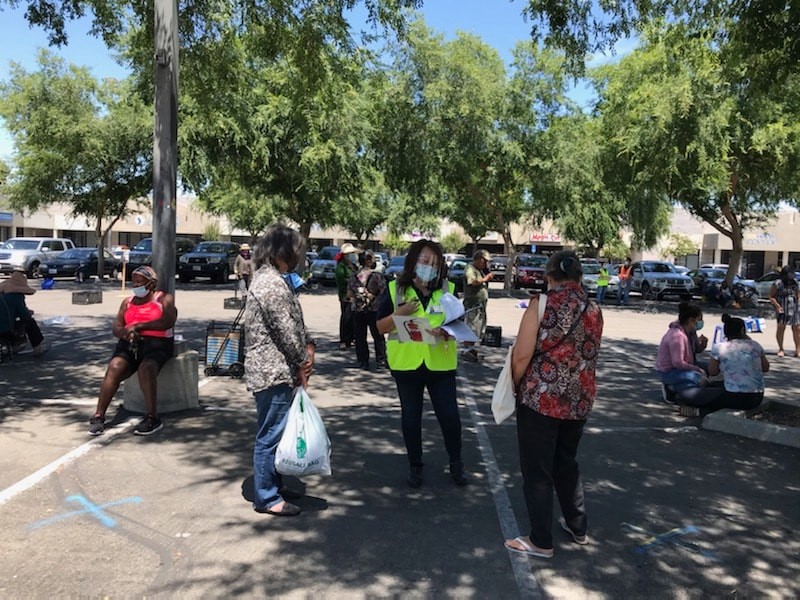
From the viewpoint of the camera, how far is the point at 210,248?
97.1ft

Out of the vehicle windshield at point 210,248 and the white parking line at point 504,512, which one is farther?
the vehicle windshield at point 210,248

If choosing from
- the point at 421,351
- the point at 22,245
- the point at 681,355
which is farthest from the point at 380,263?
the point at 421,351

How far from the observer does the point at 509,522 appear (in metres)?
4.38

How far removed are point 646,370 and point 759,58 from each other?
15.2 feet

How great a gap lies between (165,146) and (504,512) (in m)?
4.79

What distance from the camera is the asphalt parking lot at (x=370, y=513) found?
3.62m

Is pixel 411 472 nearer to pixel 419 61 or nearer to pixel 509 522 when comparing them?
pixel 509 522

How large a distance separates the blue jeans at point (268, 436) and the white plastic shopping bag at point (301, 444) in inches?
2.3

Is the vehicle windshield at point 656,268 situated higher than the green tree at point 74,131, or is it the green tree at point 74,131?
the green tree at point 74,131

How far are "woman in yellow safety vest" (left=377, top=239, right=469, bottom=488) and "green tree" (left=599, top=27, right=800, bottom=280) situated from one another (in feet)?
45.2

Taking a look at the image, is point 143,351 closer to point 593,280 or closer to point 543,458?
point 543,458

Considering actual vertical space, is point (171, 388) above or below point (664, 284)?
below

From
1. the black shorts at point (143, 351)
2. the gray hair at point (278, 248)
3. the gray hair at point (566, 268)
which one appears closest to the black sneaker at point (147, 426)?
the black shorts at point (143, 351)

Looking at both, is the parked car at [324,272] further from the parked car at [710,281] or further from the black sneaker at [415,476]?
the black sneaker at [415,476]
